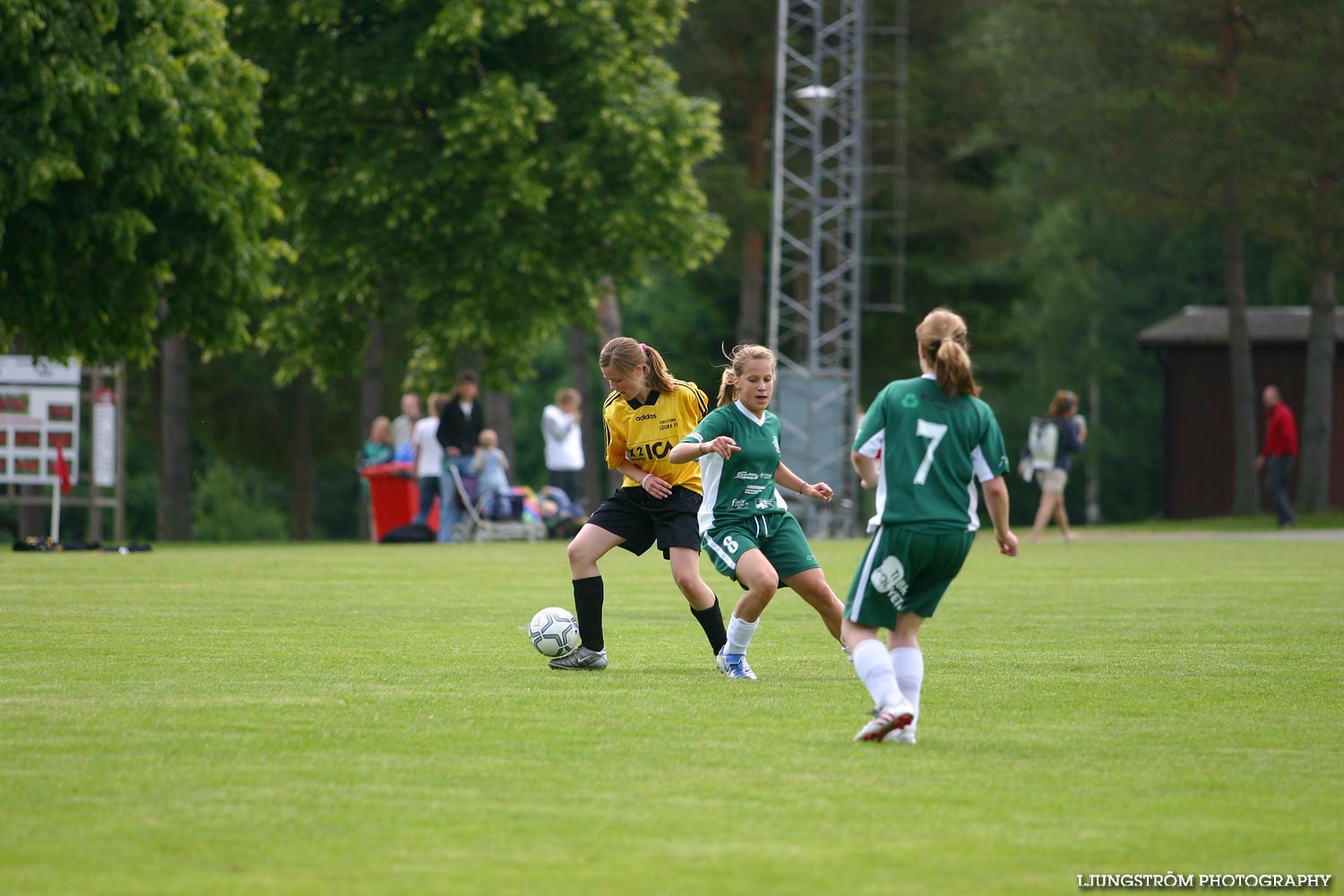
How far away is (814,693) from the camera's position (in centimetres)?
857

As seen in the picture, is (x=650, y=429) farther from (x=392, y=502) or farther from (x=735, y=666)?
(x=392, y=502)

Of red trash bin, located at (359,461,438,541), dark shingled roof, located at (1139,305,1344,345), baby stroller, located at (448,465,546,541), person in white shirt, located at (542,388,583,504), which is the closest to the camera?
baby stroller, located at (448,465,546,541)

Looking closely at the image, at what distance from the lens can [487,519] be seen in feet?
83.5

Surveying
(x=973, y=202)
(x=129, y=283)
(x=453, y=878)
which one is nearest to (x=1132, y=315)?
(x=973, y=202)

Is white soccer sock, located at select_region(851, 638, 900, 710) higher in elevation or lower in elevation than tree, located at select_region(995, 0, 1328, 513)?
lower

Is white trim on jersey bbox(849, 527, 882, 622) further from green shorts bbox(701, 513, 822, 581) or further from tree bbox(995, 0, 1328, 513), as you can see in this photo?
tree bbox(995, 0, 1328, 513)

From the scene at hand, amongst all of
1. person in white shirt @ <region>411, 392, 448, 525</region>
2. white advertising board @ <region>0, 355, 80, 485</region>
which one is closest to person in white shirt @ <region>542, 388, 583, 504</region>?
person in white shirt @ <region>411, 392, 448, 525</region>

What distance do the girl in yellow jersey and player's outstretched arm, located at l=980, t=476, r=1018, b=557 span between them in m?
2.47

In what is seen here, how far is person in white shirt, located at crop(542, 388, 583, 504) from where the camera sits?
82.1 ft

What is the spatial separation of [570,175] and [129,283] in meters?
7.84

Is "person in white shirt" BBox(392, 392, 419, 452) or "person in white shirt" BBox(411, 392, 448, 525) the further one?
"person in white shirt" BBox(392, 392, 419, 452)

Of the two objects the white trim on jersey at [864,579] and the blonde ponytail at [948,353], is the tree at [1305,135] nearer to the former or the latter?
the blonde ponytail at [948,353]

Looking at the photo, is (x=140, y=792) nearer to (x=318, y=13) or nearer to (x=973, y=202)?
(x=318, y=13)

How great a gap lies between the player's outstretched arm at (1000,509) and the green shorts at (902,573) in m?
0.16
